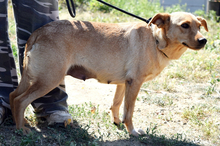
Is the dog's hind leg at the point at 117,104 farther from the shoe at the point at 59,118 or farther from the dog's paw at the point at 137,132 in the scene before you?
the shoe at the point at 59,118

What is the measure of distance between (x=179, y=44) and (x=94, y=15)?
5.92 metres

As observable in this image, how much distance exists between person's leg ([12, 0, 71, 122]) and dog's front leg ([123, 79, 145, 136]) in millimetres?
802

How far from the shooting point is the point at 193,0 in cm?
1280

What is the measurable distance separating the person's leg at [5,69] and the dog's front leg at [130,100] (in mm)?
1523

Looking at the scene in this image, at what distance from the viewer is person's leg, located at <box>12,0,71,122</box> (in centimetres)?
303

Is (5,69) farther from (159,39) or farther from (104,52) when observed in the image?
(159,39)

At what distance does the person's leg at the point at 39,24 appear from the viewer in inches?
119

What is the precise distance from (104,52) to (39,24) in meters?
0.90

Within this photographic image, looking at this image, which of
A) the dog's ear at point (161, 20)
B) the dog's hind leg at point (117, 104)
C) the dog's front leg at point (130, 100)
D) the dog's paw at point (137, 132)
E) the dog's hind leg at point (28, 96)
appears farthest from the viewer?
the dog's hind leg at point (117, 104)

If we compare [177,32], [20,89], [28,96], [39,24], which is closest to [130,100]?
[177,32]

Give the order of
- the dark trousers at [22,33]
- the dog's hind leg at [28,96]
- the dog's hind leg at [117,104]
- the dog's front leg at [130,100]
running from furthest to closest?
1. the dog's hind leg at [117,104]
2. the dog's front leg at [130,100]
3. the dark trousers at [22,33]
4. the dog's hind leg at [28,96]

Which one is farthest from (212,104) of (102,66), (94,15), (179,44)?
(94,15)

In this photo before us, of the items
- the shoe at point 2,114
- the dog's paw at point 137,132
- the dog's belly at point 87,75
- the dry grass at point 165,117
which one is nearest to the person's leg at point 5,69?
the shoe at point 2,114

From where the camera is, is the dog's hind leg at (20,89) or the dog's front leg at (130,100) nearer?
the dog's hind leg at (20,89)
